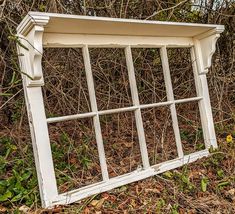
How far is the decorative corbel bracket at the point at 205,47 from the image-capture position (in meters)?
2.19

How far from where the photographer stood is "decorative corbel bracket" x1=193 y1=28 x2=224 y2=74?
2189mm

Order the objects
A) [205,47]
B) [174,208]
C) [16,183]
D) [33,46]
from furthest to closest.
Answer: [205,47] < [174,208] < [16,183] < [33,46]

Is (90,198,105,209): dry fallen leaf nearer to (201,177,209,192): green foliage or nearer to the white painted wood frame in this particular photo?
the white painted wood frame

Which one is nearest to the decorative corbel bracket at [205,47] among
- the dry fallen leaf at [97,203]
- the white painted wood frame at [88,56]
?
the white painted wood frame at [88,56]

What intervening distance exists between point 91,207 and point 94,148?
2.20 ft

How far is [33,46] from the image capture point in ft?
4.69

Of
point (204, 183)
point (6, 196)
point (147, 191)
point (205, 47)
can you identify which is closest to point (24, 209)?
point (6, 196)

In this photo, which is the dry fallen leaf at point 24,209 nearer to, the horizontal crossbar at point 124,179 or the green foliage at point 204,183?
the horizontal crossbar at point 124,179

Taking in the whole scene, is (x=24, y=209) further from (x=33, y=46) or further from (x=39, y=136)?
(x=33, y=46)

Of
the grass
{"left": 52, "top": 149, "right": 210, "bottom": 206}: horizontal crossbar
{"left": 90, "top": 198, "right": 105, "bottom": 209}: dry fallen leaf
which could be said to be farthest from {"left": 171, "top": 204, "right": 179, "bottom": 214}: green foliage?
{"left": 90, "top": 198, "right": 105, "bottom": 209}: dry fallen leaf

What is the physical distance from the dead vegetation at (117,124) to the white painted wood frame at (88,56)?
2.7 inches

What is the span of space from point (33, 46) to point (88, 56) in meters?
A: 0.43

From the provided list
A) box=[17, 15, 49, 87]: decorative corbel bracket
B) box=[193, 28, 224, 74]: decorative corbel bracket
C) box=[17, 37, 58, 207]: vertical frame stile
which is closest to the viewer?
box=[17, 15, 49, 87]: decorative corbel bracket

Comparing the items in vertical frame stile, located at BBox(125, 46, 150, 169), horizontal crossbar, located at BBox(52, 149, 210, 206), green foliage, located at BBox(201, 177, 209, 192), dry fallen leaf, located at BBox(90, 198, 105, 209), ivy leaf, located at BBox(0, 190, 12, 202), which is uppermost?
vertical frame stile, located at BBox(125, 46, 150, 169)
